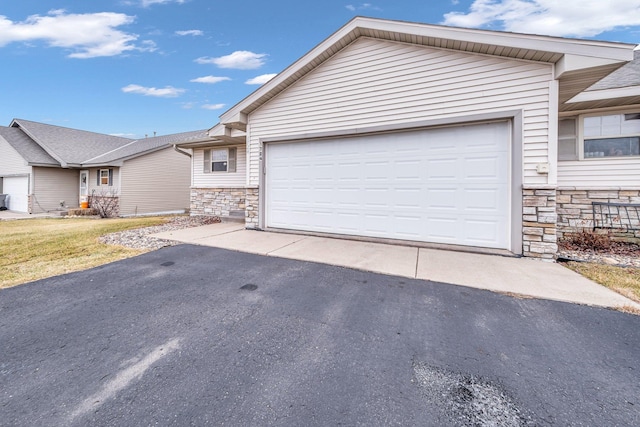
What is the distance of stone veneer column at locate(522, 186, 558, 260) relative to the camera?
16.0 feet

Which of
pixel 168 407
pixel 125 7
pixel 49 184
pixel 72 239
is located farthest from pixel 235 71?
pixel 168 407

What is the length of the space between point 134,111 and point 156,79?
9.05 metres

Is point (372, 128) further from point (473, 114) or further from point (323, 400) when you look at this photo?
point (323, 400)

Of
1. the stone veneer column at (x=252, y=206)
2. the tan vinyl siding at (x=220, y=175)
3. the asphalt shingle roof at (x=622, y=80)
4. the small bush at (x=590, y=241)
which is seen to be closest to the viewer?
the small bush at (x=590, y=241)

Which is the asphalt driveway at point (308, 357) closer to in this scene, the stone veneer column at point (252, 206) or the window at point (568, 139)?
the stone veneer column at point (252, 206)

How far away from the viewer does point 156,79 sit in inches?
786

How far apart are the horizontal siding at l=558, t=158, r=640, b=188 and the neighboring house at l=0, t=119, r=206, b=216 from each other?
48.3 feet

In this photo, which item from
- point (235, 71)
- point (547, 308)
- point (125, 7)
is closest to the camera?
point (547, 308)

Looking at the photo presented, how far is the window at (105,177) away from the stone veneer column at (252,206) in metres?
11.2

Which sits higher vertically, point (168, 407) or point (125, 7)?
point (125, 7)

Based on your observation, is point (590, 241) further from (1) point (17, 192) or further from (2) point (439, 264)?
(1) point (17, 192)

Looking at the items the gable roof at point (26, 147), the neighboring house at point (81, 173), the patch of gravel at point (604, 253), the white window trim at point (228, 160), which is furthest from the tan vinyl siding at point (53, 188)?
the patch of gravel at point (604, 253)

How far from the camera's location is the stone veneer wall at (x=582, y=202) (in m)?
6.11

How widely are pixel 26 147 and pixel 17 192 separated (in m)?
2.77
